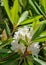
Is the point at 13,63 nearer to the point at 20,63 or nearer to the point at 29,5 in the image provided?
the point at 20,63

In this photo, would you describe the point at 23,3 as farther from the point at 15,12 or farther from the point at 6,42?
the point at 6,42

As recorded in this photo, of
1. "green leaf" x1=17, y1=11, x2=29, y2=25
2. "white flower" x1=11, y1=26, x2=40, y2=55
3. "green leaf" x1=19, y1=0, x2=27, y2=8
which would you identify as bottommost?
"white flower" x1=11, y1=26, x2=40, y2=55

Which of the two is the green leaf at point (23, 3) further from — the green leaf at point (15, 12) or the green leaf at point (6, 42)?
the green leaf at point (6, 42)

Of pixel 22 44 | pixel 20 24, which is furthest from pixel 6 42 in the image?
pixel 20 24

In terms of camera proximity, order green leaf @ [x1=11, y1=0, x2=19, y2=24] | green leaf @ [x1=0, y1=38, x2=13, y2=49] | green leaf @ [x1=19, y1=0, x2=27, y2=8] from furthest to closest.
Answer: green leaf @ [x1=19, y1=0, x2=27, y2=8] < green leaf @ [x1=11, y1=0, x2=19, y2=24] < green leaf @ [x1=0, y1=38, x2=13, y2=49]

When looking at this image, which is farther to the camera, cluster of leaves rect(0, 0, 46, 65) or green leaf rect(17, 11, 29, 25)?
green leaf rect(17, 11, 29, 25)

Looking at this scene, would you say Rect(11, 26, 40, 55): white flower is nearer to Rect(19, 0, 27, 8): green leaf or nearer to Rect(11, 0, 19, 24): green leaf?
Rect(11, 0, 19, 24): green leaf

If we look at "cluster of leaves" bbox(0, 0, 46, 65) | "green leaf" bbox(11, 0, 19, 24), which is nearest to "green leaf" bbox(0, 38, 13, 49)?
"cluster of leaves" bbox(0, 0, 46, 65)

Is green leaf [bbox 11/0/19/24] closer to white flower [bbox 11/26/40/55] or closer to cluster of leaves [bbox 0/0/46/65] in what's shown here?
cluster of leaves [bbox 0/0/46/65]

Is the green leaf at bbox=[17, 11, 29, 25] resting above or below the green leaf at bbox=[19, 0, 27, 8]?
below

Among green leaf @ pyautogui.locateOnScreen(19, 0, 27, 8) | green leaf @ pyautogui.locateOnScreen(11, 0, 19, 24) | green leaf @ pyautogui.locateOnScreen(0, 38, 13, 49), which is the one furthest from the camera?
green leaf @ pyautogui.locateOnScreen(19, 0, 27, 8)
